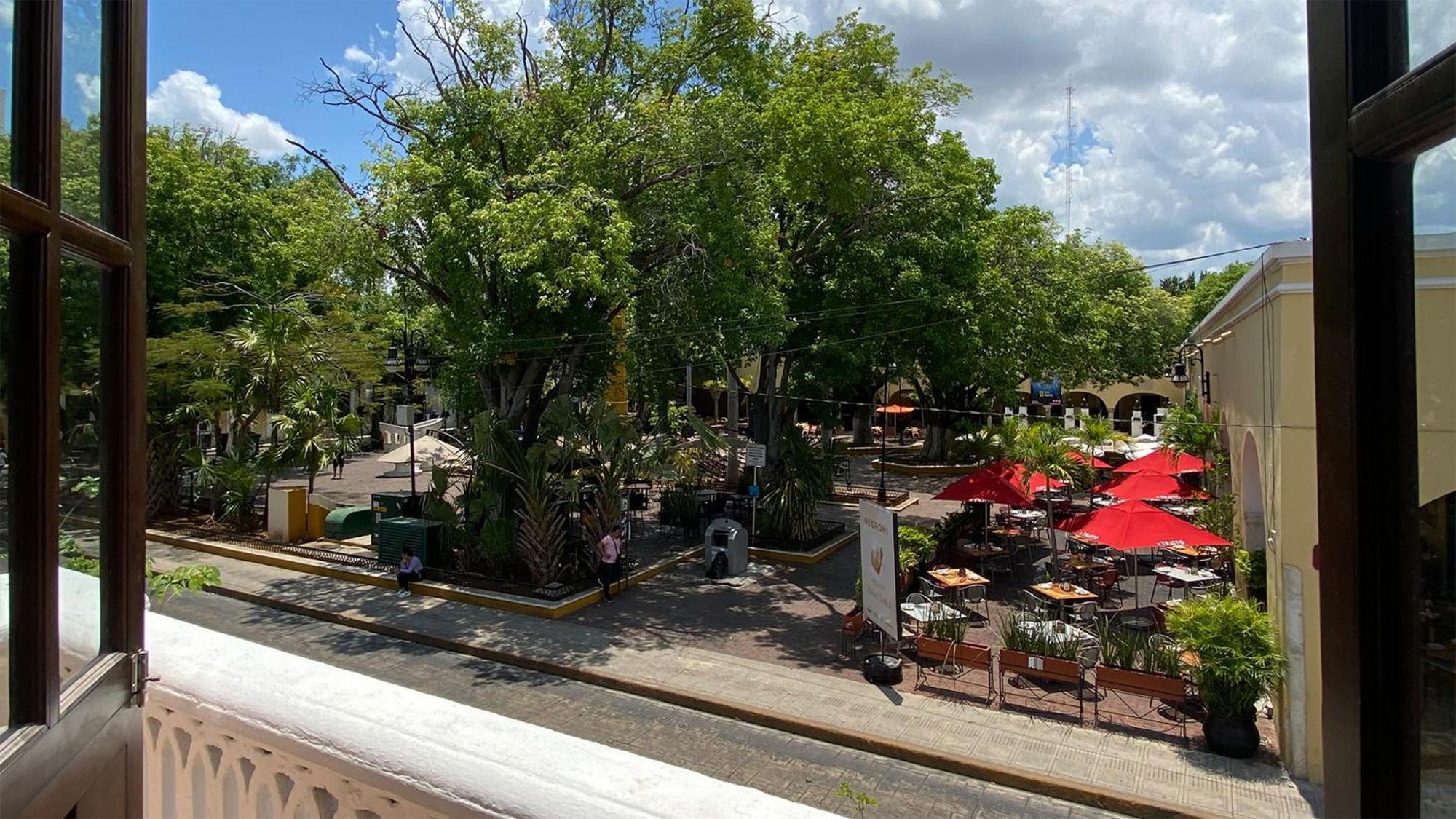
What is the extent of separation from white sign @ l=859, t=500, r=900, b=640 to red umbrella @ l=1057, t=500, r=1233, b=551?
323 centimetres

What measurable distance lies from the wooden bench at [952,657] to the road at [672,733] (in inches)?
88.3

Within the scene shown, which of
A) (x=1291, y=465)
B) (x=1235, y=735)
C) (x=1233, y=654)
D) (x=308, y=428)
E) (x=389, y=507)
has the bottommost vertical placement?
(x=1235, y=735)

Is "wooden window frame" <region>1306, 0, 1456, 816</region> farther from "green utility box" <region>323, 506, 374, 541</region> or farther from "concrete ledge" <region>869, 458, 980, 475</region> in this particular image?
"concrete ledge" <region>869, 458, 980, 475</region>

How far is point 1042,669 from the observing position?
34.1 ft

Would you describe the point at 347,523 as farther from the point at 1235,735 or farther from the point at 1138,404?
the point at 1138,404

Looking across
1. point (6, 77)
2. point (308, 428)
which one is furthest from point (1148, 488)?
point (308, 428)

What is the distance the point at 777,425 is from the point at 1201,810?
15035 millimetres

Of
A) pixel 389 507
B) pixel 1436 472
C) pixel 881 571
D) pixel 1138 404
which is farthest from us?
pixel 1138 404

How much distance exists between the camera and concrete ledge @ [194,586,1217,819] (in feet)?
27.1

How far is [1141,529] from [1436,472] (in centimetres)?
1235

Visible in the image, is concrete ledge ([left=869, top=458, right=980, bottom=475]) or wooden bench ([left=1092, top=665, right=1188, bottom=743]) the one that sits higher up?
concrete ledge ([left=869, top=458, right=980, bottom=475])

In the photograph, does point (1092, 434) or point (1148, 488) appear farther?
point (1092, 434)

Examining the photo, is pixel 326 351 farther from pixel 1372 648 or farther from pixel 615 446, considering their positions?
pixel 1372 648

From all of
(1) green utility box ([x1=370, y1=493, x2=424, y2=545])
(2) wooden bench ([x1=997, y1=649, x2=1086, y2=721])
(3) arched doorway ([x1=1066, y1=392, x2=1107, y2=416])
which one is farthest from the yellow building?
(3) arched doorway ([x1=1066, y1=392, x2=1107, y2=416])
